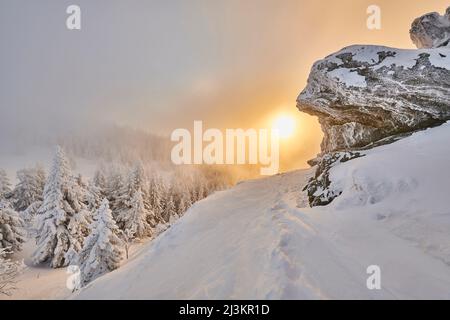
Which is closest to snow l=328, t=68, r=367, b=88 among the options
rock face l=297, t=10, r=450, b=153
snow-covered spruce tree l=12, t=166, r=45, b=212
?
rock face l=297, t=10, r=450, b=153

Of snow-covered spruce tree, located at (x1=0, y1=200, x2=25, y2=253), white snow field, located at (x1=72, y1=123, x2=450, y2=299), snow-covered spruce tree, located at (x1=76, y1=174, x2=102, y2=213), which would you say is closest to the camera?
white snow field, located at (x1=72, y1=123, x2=450, y2=299)

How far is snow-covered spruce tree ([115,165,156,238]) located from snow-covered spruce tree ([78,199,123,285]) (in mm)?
16531

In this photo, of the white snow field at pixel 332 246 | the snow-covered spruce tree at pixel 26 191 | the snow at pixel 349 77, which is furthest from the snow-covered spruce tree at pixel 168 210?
the white snow field at pixel 332 246

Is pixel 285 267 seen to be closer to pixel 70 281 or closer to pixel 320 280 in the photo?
pixel 320 280

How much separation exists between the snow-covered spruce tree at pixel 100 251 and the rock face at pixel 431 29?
3677 cm

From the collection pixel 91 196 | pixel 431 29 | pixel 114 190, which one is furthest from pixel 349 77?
pixel 114 190

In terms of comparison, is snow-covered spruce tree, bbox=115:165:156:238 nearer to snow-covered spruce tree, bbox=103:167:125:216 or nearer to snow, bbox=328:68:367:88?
snow-covered spruce tree, bbox=103:167:125:216

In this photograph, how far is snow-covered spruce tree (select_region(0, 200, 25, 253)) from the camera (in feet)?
90.0

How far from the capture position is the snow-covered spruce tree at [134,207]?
38.7 m

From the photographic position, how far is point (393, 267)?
619 centimetres

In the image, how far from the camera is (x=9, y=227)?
28125 millimetres

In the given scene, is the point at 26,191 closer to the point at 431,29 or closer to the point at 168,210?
the point at 168,210

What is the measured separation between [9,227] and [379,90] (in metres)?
39.6
